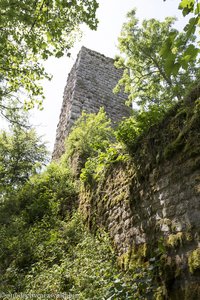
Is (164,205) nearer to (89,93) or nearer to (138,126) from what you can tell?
(138,126)

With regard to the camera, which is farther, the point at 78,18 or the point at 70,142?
the point at 70,142

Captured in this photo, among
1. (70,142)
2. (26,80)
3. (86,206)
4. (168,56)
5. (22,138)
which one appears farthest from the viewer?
(22,138)

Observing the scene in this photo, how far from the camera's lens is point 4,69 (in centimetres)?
687

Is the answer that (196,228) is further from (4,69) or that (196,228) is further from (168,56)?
(4,69)

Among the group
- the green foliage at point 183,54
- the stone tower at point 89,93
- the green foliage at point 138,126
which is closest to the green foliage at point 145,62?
the stone tower at point 89,93

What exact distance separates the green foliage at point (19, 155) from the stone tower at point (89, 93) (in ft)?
4.62

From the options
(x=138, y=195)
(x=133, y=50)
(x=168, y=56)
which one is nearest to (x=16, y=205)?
(x=138, y=195)

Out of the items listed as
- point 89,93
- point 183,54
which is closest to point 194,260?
point 183,54

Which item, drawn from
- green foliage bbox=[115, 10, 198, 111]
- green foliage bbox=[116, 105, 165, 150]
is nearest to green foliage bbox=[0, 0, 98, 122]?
green foliage bbox=[116, 105, 165, 150]

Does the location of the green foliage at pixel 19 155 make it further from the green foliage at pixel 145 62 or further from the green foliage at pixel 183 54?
the green foliage at pixel 183 54

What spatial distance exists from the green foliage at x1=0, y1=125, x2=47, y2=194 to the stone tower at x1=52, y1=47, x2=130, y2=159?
1408mm

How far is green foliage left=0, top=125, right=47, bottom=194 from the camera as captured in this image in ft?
37.3

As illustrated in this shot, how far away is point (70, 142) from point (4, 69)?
289cm

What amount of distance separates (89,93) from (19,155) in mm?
4005
